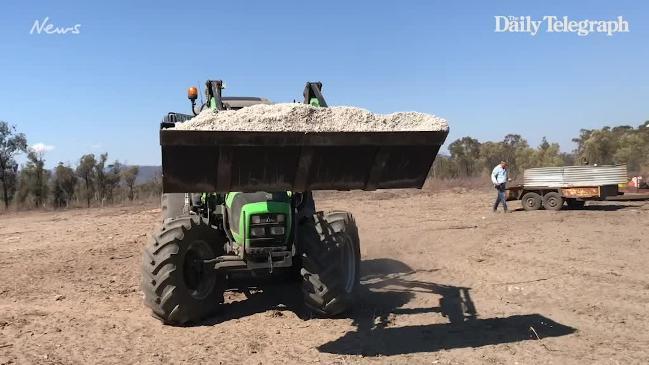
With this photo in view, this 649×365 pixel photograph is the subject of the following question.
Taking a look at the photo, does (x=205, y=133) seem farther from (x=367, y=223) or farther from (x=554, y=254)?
(x=367, y=223)

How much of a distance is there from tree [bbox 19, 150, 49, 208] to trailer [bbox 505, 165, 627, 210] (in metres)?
27.1

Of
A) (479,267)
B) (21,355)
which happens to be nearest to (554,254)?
(479,267)

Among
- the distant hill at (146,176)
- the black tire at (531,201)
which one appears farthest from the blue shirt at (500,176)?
the distant hill at (146,176)

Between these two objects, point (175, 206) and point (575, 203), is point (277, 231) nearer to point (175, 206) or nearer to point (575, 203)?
point (175, 206)

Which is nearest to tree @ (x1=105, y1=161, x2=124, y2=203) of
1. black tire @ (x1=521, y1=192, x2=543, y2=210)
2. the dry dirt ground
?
the dry dirt ground

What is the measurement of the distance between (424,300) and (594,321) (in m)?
2.00

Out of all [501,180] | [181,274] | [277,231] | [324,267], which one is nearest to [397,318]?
[324,267]

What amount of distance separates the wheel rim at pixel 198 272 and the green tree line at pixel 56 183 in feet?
88.4

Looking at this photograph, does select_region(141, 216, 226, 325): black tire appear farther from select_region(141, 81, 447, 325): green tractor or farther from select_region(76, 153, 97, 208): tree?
select_region(76, 153, 97, 208): tree

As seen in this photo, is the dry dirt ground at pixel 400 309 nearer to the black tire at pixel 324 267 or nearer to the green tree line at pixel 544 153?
the black tire at pixel 324 267

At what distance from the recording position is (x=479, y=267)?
30.0ft

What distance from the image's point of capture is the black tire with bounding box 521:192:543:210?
17891 millimetres

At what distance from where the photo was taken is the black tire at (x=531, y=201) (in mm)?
17891

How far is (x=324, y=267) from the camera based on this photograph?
20.1ft
